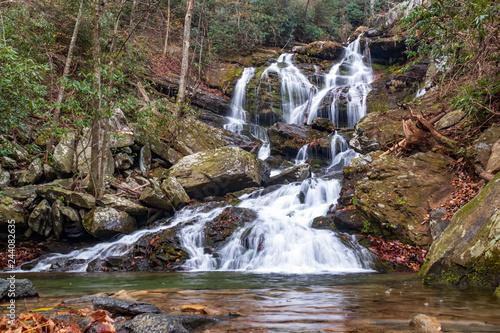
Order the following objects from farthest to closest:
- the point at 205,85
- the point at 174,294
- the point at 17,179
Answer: the point at 205,85 → the point at 17,179 → the point at 174,294

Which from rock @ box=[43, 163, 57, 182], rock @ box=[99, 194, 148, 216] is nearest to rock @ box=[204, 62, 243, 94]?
rock @ box=[43, 163, 57, 182]

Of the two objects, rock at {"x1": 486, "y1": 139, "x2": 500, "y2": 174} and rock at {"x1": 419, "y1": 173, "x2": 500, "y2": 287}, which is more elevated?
rock at {"x1": 486, "y1": 139, "x2": 500, "y2": 174}

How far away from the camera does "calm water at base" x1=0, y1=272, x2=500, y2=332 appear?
245 centimetres

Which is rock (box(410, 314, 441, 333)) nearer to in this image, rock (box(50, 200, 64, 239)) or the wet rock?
the wet rock

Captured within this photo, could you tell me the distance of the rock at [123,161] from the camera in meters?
11.9

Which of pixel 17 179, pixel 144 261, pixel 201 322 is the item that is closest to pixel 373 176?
pixel 144 261

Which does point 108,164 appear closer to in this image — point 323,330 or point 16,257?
point 16,257

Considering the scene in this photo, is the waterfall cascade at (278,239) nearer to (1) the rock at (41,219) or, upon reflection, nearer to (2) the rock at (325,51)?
(1) the rock at (41,219)

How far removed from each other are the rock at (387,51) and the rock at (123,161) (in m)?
19.8

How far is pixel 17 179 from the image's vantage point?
10.2 metres

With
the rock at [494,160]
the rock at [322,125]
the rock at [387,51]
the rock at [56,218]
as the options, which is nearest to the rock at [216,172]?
the rock at [56,218]

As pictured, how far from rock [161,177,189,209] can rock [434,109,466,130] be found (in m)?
8.73

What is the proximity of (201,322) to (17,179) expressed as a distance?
10.6 meters

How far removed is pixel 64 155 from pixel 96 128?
2398 mm
